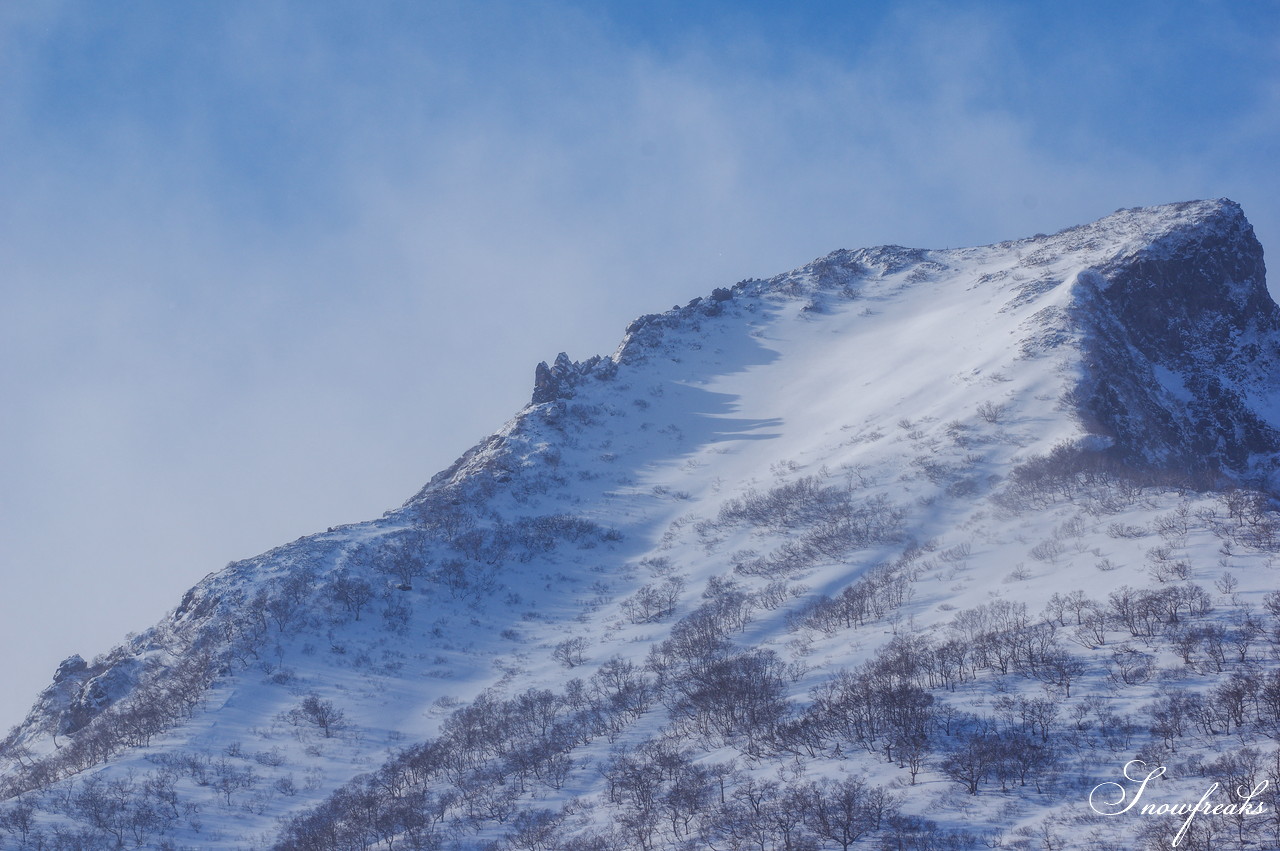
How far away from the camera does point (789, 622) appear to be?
217 ft

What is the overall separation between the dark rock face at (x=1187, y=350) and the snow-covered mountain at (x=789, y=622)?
551 millimetres

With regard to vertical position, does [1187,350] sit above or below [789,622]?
above

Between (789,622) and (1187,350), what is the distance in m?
77.8

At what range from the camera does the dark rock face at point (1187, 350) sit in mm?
89062

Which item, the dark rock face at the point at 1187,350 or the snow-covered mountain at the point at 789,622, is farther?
the dark rock face at the point at 1187,350

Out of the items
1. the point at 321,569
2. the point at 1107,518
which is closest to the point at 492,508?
the point at 321,569

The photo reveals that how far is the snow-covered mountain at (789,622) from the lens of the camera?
39188 millimetres

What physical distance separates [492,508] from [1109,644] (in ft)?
211

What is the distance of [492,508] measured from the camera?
9606cm

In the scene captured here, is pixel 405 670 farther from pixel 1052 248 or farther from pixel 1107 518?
pixel 1052 248

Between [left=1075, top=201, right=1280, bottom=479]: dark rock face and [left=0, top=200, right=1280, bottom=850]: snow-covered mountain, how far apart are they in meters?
0.55

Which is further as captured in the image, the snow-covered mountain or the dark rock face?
the dark rock face

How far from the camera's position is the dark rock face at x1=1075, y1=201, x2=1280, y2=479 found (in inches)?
3506

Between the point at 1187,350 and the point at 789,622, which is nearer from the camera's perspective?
the point at 789,622
